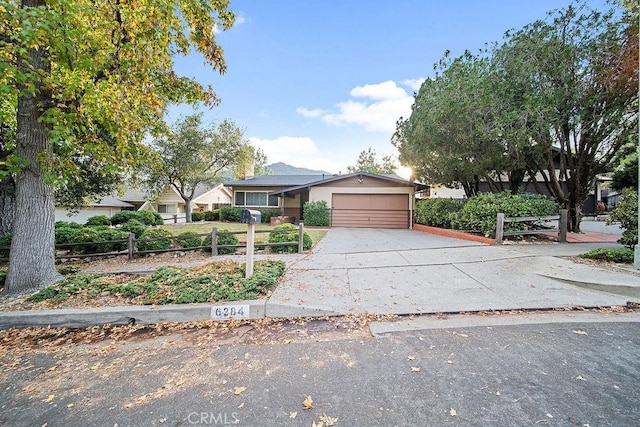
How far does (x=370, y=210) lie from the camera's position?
1620 centimetres

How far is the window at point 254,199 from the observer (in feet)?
68.2

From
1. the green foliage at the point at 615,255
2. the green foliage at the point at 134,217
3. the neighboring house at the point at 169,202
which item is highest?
the neighboring house at the point at 169,202

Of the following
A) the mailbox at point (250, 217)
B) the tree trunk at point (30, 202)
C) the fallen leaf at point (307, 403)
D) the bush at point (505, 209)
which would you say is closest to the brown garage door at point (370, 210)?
the bush at point (505, 209)

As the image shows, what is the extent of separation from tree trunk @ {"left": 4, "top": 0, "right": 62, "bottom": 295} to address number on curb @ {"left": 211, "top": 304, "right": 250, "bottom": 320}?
11.7 ft

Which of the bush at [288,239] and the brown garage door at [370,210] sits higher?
the brown garage door at [370,210]

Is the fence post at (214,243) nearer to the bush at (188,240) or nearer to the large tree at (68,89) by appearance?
the bush at (188,240)

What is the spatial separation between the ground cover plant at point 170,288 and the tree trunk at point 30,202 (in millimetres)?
639

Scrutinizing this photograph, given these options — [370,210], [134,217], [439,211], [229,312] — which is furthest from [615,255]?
[134,217]

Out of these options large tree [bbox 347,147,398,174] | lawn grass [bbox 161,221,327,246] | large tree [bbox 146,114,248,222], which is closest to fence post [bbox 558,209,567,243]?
lawn grass [bbox 161,221,327,246]

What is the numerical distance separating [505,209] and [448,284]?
200 inches

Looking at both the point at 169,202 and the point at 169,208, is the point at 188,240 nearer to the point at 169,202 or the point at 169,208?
the point at 169,202

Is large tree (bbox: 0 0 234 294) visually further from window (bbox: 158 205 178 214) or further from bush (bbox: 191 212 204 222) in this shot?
window (bbox: 158 205 178 214)

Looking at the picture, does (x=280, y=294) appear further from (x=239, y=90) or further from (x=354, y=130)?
(x=354, y=130)

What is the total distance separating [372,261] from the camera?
6621 mm
